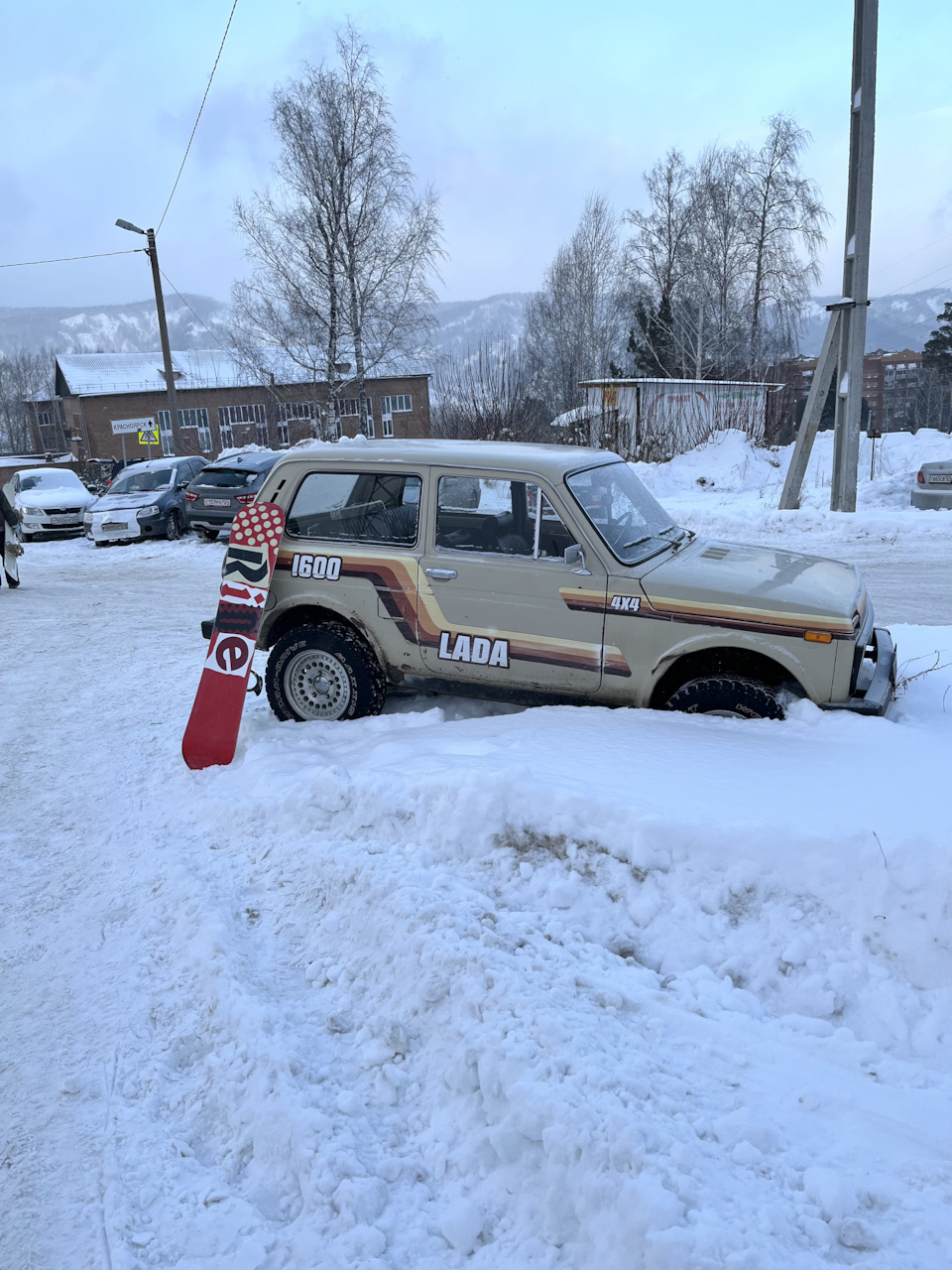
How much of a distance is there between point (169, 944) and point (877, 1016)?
272 cm

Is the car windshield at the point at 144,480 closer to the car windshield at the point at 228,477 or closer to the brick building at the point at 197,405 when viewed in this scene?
the car windshield at the point at 228,477

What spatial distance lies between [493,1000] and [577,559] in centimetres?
261

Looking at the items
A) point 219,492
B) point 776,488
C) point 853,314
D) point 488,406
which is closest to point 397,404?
point 488,406

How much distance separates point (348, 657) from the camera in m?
5.45

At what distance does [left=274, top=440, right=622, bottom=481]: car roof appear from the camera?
5.12 meters

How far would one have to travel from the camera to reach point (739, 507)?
15234 millimetres

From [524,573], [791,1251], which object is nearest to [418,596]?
[524,573]

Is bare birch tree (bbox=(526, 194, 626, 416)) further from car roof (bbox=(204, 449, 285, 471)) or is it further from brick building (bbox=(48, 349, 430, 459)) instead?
car roof (bbox=(204, 449, 285, 471))

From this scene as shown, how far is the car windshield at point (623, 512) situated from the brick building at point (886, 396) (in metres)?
11.6

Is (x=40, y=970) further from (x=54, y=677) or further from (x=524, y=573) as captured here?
(x=54, y=677)

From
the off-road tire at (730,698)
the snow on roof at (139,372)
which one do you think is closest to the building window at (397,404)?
the snow on roof at (139,372)

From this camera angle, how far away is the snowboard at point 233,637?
5.21 m

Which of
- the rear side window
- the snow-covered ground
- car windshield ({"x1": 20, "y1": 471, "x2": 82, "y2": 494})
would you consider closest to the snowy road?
the snow-covered ground

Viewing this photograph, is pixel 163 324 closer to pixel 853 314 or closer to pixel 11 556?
pixel 11 556
